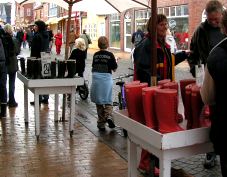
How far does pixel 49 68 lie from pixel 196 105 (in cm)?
396

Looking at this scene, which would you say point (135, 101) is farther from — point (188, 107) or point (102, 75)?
point (102, 75)

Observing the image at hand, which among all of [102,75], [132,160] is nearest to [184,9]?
[102,75]

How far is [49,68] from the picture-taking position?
685cm

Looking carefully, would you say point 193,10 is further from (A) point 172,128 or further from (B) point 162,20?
(A) point 172,128

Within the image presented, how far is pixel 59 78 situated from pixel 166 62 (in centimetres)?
247

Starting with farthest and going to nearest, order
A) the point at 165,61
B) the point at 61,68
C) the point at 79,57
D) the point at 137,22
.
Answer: the point at 137,22
the point at 79,57
the point at 61,68
the point at 165,61

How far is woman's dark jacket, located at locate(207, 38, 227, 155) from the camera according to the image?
292 centimetres

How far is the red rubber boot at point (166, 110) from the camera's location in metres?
3.09

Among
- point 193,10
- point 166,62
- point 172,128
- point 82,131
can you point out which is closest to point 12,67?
point 82,131

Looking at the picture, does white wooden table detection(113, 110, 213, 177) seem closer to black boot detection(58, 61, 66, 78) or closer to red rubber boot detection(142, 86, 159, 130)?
red rubber boot detection(142, 86, 159, 130)

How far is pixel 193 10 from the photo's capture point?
2386 cm

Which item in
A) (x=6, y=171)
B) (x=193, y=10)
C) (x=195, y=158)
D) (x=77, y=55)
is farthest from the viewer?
(x=193, y=10)

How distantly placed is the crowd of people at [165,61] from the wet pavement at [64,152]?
400mm

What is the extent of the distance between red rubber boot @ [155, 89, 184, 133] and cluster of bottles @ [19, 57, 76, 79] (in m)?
3.81
